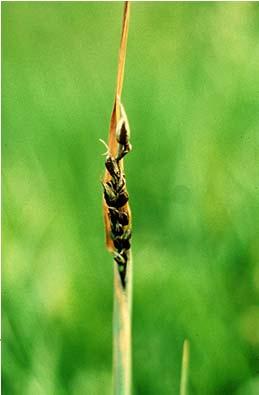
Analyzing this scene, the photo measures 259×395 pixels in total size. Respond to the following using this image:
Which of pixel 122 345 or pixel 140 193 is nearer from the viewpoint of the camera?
pixel 122 345

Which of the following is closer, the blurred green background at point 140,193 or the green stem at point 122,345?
the green stem at point 122,345

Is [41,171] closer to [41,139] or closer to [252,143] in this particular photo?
[41,139]

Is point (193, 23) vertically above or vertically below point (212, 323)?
above

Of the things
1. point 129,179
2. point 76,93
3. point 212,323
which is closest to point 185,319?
point 212,323

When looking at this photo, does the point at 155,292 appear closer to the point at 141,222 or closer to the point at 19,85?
the point at 141,222

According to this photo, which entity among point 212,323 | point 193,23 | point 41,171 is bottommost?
point 212,323

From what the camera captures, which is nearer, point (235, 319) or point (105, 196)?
point (105, 196)

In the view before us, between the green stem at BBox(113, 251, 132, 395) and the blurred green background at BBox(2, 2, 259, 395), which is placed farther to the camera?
the blurred green background at BBox(2, 2, 259, 395)
